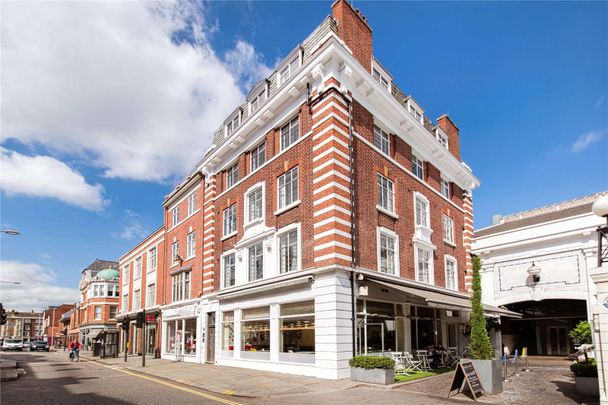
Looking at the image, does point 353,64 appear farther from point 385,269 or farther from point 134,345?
point 134,345

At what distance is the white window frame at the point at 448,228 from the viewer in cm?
2731

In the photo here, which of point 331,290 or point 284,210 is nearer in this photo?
point 331,290

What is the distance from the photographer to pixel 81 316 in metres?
73.1

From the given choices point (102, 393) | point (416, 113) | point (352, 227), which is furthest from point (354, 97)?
point (102, 393)

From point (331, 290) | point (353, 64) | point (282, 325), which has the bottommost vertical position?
point (282, 325)

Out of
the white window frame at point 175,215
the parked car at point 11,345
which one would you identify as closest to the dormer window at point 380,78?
the white window frame at point 175,215

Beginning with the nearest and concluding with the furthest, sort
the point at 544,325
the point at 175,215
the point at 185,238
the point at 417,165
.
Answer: the point at 417,165 < the point at 185,238 < the point at 544,325 < the point at 175,215

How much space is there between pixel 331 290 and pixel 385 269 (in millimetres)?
4536

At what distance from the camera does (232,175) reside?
26.5 m

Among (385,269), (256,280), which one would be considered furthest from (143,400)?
(385,269)

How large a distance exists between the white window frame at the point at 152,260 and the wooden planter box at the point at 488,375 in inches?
1144

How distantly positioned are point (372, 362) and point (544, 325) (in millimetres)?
22978

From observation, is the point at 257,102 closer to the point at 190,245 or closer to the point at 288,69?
the point at 288,69

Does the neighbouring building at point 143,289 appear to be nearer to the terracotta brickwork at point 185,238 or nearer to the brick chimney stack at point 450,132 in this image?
the terracotta brickwork at point 185,238
